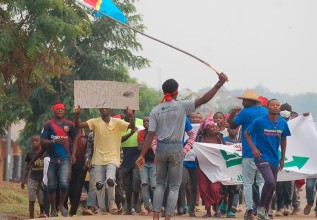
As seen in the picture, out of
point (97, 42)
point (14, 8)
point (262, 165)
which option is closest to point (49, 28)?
point (14, 8)

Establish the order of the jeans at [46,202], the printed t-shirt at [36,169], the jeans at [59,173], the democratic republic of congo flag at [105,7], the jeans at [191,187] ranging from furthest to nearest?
1. the jeans at [46,202]
2. the printed t-shirt at [36,169]
3. the jeans at [191,187]
4. the jeans at [59,173]
5. the democratic republic of congo flag at [105,7]

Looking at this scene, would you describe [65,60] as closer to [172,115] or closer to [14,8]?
[14,8]

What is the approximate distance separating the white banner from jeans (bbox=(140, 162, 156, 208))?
91 cm

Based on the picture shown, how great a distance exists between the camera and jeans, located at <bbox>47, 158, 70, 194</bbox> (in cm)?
1661

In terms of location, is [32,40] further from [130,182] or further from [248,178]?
[248,178]

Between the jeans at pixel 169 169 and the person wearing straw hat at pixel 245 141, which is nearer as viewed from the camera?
the jeans at pixel 169 169

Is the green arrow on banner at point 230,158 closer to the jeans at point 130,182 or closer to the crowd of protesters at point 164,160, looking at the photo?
the crowd of protesters at point 164,160

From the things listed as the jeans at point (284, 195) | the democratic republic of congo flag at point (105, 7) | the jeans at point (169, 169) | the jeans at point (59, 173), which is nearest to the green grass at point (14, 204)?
the jeans at point (59, 173)

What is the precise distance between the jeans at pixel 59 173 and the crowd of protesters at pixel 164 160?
0.05 feet

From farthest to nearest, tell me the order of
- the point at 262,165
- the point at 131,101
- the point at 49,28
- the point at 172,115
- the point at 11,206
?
the point at 11,206 → the point at 49,28 → the point at 131,101 → the point at 262,165 → the point at 172,115

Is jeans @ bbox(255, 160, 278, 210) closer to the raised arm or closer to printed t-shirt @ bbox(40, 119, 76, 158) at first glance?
the raised arm

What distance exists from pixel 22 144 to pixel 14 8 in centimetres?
2799

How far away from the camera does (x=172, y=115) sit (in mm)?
13578

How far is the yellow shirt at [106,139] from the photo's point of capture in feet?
55.8
